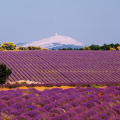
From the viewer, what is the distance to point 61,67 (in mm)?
44812

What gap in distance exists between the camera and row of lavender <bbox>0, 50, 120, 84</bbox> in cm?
3909

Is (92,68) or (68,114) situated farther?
(92,68)

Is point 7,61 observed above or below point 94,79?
above

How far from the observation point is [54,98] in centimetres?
1639

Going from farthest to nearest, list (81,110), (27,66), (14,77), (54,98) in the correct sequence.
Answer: (27,66)
(14,77)
(54,98)
(81,110)

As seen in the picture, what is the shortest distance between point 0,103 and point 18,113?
264 cm

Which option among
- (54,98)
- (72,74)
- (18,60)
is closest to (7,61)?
(18,60)

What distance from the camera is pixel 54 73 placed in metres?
41.3

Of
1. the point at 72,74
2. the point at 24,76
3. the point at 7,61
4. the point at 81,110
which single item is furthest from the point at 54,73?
the point at 81,110

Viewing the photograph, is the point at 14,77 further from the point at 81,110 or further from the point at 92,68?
the point at 81,110

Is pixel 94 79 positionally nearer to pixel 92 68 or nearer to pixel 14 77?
pixel 92 68

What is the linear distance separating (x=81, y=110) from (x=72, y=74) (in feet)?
94.0

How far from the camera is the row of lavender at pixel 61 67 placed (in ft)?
128

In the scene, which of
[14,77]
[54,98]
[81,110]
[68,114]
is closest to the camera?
[68,114]
